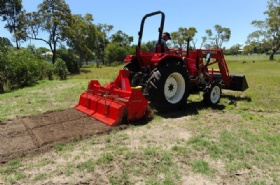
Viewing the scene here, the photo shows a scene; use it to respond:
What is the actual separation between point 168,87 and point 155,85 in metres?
0.67

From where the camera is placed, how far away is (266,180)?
354 cm

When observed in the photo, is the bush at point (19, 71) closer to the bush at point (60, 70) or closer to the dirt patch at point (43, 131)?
the bush at point (60, 70)

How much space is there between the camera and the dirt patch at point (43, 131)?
14.9 feet

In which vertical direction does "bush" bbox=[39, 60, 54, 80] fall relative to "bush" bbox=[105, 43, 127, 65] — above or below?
below

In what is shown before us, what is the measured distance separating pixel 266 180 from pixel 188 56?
5134mm

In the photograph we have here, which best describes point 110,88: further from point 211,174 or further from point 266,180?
point 266,180

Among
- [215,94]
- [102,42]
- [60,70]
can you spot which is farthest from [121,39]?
[215,94]

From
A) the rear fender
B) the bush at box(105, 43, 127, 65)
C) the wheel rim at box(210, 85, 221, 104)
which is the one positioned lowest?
the wheel rim at box(210, 85, 221, 104)

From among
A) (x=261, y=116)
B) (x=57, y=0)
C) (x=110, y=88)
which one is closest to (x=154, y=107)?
(x=110, y=88)

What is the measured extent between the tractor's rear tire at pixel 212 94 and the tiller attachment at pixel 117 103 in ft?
7.43

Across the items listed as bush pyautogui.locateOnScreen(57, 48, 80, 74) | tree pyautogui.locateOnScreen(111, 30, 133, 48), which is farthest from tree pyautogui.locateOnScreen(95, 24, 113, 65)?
bush pyautogui.locateOnScreen(57, 48, 80, 74)

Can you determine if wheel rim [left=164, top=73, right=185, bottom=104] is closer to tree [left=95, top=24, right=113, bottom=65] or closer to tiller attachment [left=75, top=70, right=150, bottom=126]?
tiller attachment [left=75, top=70, right=150, bottom=126]

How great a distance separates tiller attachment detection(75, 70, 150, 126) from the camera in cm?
581

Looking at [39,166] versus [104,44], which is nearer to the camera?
[39,166]
